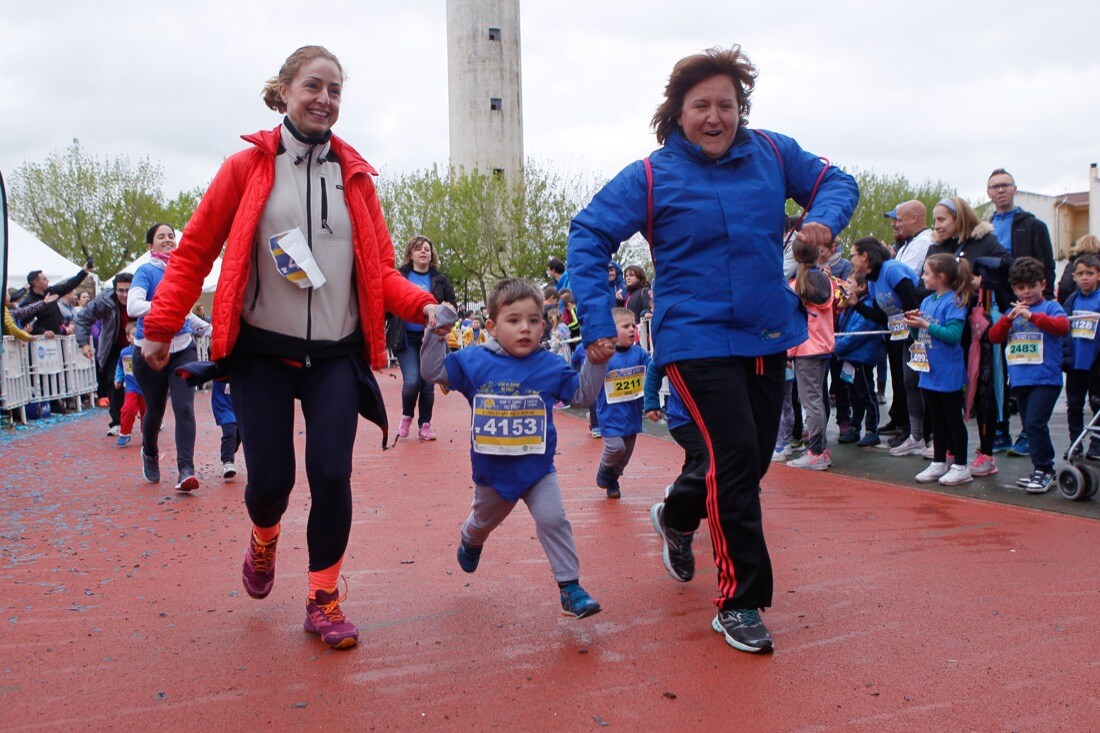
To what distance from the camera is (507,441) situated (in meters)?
4.07

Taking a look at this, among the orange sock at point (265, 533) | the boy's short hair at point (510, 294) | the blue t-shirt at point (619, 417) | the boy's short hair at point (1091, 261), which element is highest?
the boy's short hair at point (1091, 261)

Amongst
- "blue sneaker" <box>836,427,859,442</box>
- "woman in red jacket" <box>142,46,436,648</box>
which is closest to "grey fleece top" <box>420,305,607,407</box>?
"woman in red jacket" <box>142,46,436,648</box>

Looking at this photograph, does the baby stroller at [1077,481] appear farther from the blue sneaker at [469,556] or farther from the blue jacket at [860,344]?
the blue sneaker at [469,556]

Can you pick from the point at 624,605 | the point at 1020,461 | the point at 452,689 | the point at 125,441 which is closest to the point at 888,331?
the point at 1020,461

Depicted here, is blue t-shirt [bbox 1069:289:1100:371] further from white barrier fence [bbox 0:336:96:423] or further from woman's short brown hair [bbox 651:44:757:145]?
white barrier fence [bbox 0:336:96:423]

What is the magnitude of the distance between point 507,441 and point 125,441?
27.6ft

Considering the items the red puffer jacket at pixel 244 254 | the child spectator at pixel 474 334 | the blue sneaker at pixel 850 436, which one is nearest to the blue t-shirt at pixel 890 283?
the blue sneaker at pixel 850 436

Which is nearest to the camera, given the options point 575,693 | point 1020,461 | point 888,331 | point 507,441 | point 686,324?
point 575,693

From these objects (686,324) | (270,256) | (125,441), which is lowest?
(125,441)

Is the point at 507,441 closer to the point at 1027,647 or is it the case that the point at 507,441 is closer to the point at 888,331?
the point at 1027,647

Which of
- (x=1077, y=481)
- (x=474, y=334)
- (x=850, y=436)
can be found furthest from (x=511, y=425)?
(x=474, y=334)

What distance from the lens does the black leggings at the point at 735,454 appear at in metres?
3.68

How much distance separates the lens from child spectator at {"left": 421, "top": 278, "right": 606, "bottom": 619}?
4.03 metres

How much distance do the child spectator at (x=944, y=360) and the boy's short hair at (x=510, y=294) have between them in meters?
3.94
